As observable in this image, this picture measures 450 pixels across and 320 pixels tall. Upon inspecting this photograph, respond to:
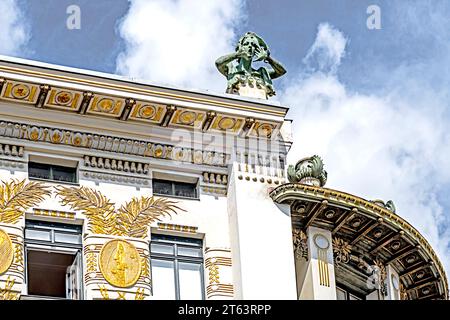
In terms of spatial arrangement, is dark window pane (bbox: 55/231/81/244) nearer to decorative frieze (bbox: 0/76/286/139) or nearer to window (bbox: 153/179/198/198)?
window (bbox: 153/179/198/198)

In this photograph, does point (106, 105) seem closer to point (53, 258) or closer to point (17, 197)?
point (17, 197)

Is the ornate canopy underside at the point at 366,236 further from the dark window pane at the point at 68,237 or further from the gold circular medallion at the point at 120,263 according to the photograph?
the dark window pane at the point at 68,237

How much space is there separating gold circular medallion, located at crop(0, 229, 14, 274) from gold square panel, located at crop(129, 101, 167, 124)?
3717 mm

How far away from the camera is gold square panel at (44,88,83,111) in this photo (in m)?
39.0

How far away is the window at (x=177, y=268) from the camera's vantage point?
38.8 metres

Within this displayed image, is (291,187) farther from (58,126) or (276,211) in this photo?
(58,126)

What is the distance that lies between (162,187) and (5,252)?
384cm

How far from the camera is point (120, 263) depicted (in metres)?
38.3

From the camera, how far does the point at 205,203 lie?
39.9 metres

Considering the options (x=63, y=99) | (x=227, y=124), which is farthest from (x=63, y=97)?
(x=227, y=124)

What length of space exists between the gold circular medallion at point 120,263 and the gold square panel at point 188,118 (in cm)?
284

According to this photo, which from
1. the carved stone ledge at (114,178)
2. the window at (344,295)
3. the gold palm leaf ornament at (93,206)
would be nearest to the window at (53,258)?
the gold palm leaf ornament at (93,206)
